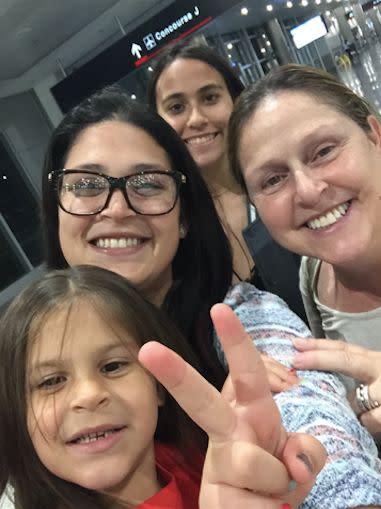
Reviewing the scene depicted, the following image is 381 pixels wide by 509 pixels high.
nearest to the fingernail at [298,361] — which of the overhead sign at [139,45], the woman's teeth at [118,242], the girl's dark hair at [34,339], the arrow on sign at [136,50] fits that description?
the girl's dark hair at [34,339]

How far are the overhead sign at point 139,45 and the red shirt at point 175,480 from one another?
495 cm

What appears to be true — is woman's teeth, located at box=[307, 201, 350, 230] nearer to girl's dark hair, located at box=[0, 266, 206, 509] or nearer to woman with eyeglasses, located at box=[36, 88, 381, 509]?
woman with eyeglasses, located at box=[36, 88, 381, 509]

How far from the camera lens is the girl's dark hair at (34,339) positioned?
40.0 inches

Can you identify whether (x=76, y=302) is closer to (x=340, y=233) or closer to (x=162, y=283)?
(x=162, y=283)

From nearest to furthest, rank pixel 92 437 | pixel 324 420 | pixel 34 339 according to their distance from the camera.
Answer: pixel 324 420
pixel 92 437
pixel 34 339

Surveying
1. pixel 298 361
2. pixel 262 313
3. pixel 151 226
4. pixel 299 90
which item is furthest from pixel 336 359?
pixel 299 90

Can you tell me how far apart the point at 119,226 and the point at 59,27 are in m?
5.90

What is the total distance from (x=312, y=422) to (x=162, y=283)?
0.75m

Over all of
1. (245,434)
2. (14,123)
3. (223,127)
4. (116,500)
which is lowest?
(116,500)

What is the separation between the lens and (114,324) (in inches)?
42.3

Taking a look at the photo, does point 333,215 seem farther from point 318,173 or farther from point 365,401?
point 365,401

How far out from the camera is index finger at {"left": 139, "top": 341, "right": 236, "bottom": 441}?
0.58m

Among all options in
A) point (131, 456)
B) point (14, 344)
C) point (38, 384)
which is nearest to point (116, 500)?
point (131, 456)

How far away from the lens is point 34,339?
1.05 m
